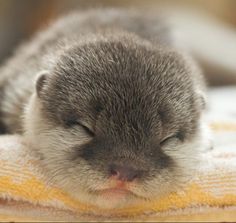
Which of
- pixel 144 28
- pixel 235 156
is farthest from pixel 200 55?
pixel 235 156

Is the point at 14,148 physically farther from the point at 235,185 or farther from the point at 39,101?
the point at 235,185

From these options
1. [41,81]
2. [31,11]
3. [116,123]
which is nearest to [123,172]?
[116,123]

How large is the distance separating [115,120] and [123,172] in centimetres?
17

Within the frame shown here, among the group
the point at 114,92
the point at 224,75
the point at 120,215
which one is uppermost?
the point at 224,75

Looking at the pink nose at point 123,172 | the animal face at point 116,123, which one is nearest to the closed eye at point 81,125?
the animal face at point 116,123

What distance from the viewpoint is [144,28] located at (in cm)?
246

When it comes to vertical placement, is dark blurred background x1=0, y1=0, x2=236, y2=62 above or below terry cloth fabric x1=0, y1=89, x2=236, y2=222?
above

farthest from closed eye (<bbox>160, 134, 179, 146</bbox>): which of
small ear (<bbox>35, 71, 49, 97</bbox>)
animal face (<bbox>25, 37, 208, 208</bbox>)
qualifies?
small ear (<bbox>35, 71, 49, 97</bbox>)

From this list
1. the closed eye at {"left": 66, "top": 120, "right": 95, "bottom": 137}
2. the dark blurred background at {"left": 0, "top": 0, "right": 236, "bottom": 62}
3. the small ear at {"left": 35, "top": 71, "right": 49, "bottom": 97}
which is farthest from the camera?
the dark blurred background at {"left": 0, "top": 0, "right": 236, "bottom": 62}

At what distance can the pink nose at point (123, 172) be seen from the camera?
1.38 meters

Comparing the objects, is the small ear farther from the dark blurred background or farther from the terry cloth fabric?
the dark blurred background

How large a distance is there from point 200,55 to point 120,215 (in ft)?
6.31

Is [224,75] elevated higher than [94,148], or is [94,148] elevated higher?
[224,75]

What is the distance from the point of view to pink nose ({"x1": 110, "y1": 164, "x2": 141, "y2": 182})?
138 centimetres
